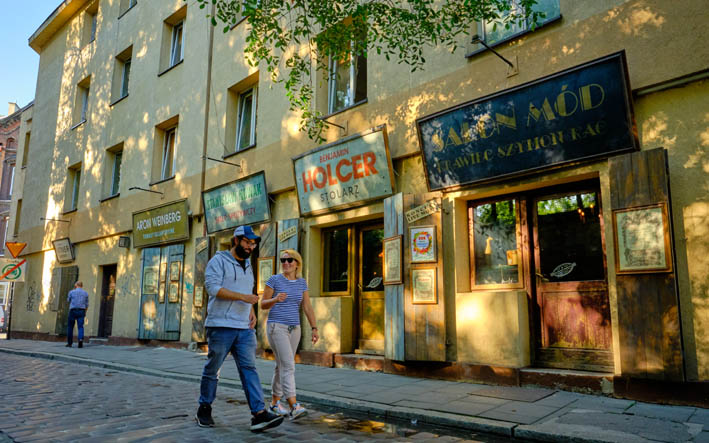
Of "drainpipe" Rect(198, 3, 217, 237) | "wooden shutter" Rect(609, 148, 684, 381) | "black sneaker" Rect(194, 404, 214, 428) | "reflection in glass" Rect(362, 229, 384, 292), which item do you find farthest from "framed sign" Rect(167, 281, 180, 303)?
"wooden shutter" Rect(609, 148, 684, 381)

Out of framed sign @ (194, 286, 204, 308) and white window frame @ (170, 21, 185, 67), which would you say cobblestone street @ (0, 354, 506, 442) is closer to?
framed sign @ (194, 286, 204, 308)

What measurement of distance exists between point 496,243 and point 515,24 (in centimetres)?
321

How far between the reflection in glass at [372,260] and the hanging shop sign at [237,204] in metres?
2.59

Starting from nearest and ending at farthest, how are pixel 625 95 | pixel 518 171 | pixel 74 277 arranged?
pixel 625 95, pixel 518 171, pixel 74 277

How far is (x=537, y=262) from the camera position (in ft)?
24.5

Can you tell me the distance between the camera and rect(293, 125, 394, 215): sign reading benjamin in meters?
8.94

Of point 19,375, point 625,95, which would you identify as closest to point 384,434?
point 625,95

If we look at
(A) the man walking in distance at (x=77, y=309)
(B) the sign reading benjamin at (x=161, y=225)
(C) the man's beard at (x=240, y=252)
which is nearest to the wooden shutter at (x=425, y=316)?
(C) the man's beard at (x=240, y=252)

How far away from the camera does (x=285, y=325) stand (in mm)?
5676

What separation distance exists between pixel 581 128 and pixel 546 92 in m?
0.67

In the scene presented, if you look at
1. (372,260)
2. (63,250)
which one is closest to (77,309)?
(63,250)

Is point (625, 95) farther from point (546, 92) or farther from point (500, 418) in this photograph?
point (500, 418)

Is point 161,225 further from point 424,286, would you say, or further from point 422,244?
point 424,286

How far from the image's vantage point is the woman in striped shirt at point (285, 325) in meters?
5.51
